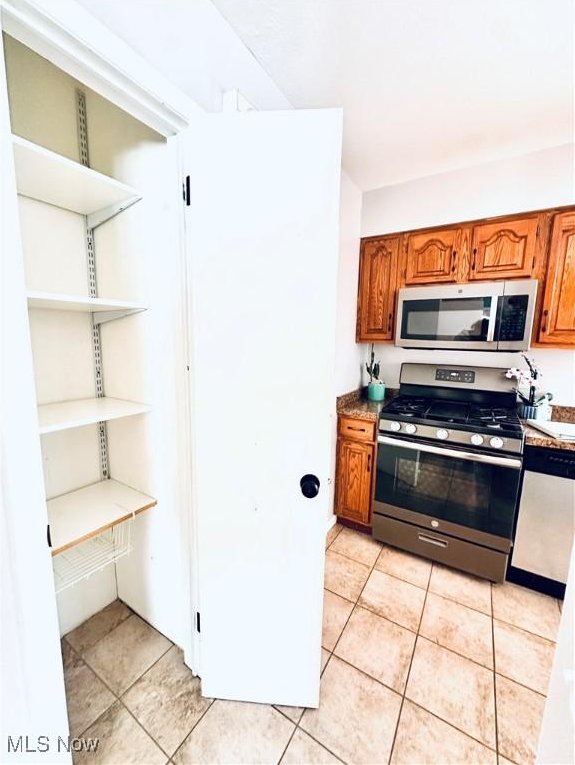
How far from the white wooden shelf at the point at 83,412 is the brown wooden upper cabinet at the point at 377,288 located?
6.09ft

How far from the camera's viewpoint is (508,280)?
2.06 metres

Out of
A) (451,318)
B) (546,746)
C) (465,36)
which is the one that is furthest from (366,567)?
(465,36)

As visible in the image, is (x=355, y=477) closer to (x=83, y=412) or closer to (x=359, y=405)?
(x=359, y=405)

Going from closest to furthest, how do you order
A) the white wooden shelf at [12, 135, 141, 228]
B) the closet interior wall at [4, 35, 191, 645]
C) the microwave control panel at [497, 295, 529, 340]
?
the white wooden shelf at [12, 135, 141, 228], the closet interior wall at [4, 35, 191, 645], the microwave control panel at [497, 295, 529, 340]

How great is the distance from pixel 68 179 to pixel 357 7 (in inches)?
47.8

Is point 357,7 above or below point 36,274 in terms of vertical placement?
above

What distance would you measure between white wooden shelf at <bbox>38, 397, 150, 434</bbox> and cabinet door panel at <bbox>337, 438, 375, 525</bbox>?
1570 mm

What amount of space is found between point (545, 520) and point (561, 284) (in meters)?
1.44

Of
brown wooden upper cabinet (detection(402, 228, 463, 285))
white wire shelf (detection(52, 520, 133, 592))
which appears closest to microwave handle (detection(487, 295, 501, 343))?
brown wooden upper cabinet (detection(402, 228, 463, 285))

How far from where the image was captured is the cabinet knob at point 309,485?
1102 millimetres

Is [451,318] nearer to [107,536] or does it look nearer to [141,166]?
[141,166]

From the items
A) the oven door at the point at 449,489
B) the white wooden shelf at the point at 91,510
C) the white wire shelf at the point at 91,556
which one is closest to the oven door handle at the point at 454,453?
the oven door at the point at 449,489

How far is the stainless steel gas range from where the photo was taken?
1864 millimetres

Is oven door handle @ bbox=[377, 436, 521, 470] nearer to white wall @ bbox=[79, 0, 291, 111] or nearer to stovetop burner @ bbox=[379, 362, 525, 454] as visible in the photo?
stovetop burner @ bbox=[379, 362, 525, 454]
